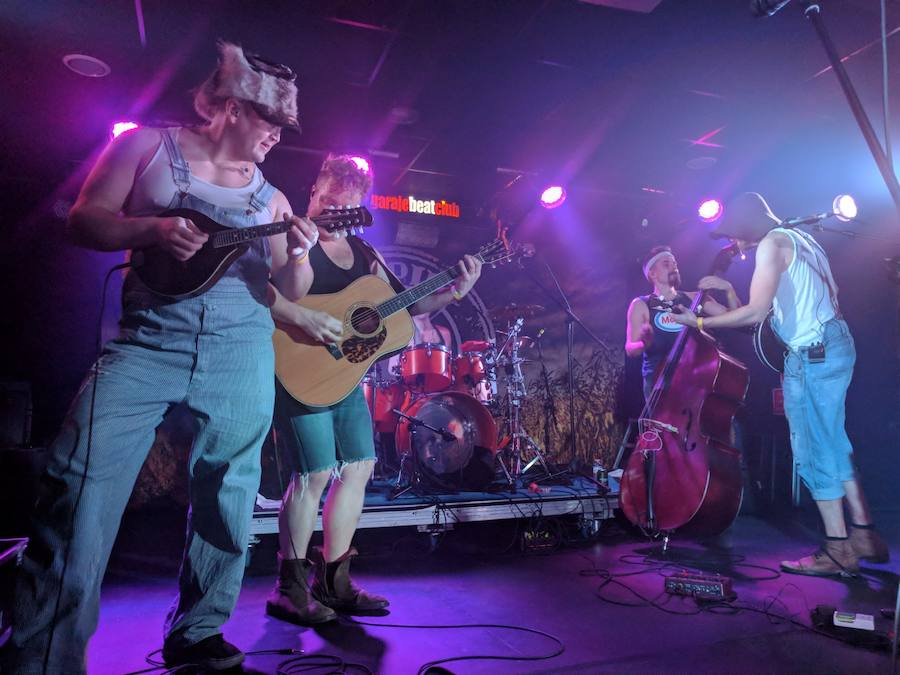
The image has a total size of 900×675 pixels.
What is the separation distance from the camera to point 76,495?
158 cm

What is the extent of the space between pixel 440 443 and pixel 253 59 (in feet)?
12.2

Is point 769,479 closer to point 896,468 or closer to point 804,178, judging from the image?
point 896,468

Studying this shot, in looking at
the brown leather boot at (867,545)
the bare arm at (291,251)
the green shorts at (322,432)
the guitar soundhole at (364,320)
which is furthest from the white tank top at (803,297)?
the bare arm at (291,251)

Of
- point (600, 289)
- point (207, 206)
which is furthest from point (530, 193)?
point (207, 206)

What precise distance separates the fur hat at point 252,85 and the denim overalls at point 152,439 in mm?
257

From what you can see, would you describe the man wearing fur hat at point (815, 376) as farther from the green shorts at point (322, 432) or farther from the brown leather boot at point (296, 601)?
the brown leather boot at point (296, 601)

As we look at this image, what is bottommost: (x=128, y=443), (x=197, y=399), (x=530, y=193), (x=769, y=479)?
(x=769, y=479)

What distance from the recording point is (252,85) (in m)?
1.98

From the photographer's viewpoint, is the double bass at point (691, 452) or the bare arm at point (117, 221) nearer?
the bare arm at point (117, 221)

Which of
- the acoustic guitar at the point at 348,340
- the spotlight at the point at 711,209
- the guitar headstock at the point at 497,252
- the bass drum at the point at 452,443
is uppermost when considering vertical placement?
the spotlight at the point at 711,209

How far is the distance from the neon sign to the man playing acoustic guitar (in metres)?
4.54

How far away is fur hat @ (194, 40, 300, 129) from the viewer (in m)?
1.98

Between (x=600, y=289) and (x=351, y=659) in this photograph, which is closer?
(x=351, y=659)

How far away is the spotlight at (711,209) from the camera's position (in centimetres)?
693
